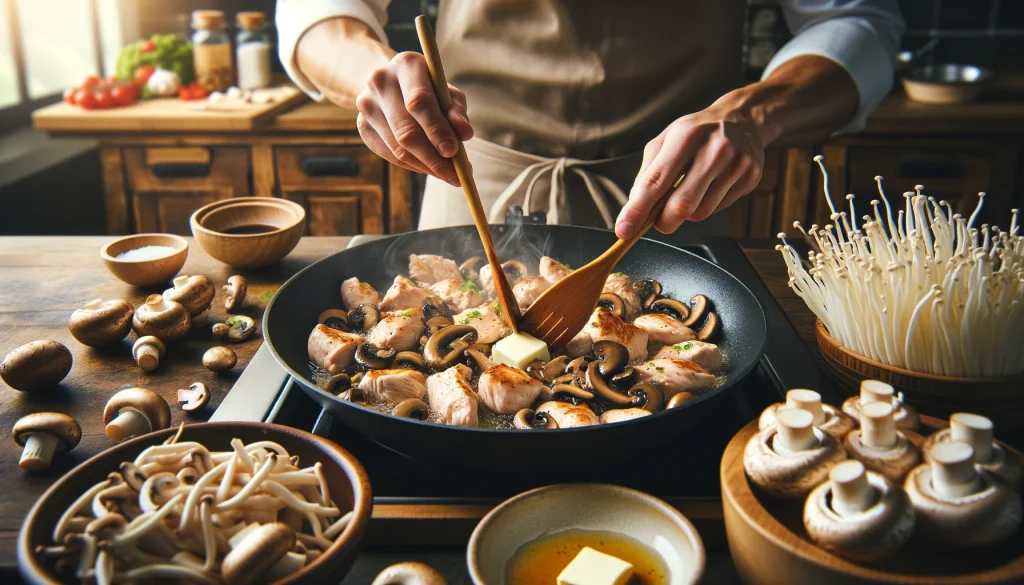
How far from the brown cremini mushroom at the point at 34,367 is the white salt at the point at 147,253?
45 centimetres

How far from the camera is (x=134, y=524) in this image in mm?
795

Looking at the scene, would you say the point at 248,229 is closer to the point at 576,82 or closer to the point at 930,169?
the point at 576,82

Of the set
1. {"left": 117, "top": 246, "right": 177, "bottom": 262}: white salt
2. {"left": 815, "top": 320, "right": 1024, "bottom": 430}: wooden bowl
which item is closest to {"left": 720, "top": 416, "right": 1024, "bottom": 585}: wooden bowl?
{"left": 815, "top": 320, "right": 1024, "bottom": 430}: wooden bowl

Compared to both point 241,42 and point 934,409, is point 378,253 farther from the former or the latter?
point 241,42

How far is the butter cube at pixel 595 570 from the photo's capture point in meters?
0.82

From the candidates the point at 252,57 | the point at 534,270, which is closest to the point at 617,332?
the point at 534,270

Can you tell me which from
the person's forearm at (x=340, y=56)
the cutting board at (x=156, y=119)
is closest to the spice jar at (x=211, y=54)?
the cutting board at (x=156, y=119)

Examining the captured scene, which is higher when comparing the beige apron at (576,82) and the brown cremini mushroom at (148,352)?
the beige apron at (576,82)

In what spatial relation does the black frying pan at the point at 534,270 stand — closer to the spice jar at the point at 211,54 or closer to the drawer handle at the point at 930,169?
the drawer handle at the point at 930,169

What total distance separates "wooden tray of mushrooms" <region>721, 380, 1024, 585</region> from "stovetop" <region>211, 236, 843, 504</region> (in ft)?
0.73

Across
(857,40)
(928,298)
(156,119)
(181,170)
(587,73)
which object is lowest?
(181,170)

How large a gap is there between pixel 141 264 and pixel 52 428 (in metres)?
0.64

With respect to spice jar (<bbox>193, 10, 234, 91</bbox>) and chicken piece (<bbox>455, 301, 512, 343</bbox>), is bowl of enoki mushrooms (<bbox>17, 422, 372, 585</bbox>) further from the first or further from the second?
spice jar (<bbox>193, 10, 234, 91</bbox>)

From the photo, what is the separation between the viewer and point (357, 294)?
1615 mm
